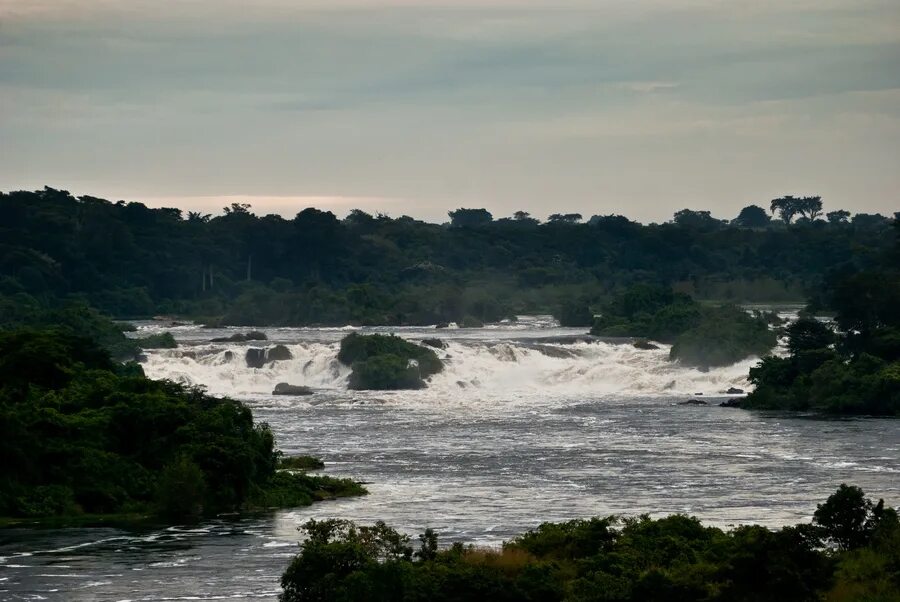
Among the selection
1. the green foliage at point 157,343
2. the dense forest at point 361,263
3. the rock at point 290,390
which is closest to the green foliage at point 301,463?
the rock at point 290,390

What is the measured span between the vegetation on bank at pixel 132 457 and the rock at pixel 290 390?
29.4 metres

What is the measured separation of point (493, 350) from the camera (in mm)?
82688

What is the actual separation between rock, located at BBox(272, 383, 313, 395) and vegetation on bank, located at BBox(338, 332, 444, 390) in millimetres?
2912

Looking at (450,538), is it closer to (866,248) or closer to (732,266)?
(866,248)

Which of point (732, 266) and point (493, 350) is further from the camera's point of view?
point (732, 266)

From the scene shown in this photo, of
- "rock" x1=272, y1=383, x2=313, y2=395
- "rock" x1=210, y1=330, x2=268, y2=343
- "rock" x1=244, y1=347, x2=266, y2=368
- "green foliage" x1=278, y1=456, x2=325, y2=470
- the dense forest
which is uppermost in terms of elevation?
the dense forest

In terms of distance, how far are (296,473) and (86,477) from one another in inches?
253

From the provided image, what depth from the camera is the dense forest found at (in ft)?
402

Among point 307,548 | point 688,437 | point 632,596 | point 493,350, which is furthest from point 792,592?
point 493,350

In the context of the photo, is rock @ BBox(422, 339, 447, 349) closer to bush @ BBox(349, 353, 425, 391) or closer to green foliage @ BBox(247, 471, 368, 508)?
bush @ BBox(349, 353, 425, 391)

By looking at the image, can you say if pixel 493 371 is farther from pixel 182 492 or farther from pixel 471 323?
pixel 182 492

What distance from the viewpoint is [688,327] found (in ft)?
296

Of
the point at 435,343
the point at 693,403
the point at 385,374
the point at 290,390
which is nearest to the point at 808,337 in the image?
the point at 693,403

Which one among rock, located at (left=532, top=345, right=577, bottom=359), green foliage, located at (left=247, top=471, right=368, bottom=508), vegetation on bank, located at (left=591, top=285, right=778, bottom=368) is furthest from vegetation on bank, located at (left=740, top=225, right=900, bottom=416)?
green foliage, located at (left=247, top=471, right=368, bottom=508)
